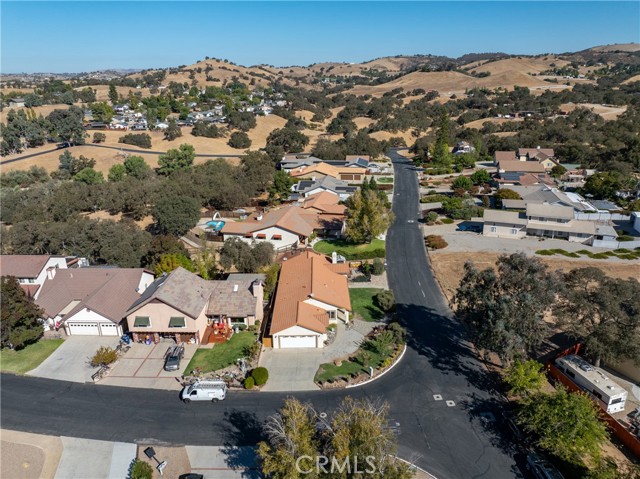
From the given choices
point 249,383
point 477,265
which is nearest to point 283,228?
point 477,265

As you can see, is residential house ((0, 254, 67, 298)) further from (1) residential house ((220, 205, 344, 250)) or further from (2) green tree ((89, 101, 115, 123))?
(2) green tree ((89, 101, 115, 123))

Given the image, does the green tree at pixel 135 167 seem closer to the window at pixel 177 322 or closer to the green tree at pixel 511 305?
the window at pixel 177 322

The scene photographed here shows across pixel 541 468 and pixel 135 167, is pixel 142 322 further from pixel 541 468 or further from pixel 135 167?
pixel 135 167

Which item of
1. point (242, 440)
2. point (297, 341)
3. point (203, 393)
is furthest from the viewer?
point (297, 341)

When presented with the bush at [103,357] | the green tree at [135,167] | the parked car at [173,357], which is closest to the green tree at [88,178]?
the green tree at [135,167]

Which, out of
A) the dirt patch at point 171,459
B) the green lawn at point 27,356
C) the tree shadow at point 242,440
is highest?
the tree shadow at point 242,440

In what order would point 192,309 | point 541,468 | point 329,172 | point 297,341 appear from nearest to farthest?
point 541,468
point 297,341
point 192,309
point 329,172

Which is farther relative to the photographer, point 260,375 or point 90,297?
point 90,297
